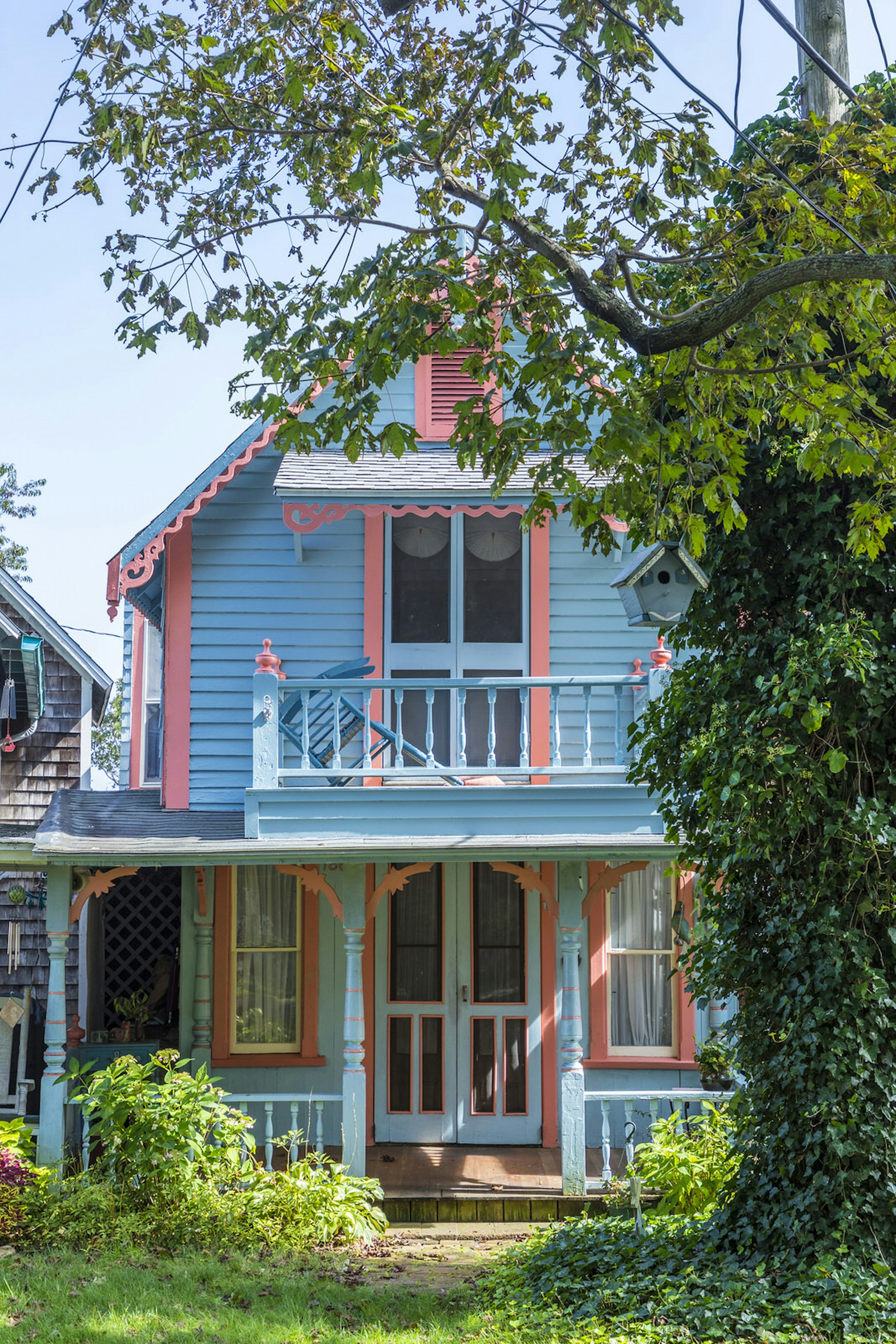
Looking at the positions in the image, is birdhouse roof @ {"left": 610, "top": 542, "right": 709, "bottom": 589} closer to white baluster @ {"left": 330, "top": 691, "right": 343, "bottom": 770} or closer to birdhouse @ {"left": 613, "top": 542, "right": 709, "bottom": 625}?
birdhouse @ {"left": 613, "top": 542, "right": 709, "bottom": 625}

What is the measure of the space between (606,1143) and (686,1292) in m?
3.25

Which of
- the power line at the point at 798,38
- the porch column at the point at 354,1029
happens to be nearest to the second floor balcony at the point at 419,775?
the porch column at the point at 354,1029

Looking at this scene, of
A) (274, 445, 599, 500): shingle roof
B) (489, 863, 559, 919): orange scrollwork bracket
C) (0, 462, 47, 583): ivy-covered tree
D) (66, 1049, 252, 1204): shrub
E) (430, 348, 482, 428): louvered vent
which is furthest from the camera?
(0, 462, 47, 583): ivy-covered tree

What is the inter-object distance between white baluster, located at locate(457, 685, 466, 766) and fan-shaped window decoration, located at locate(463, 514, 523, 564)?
57.5 inches

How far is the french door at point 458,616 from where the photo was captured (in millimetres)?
10250

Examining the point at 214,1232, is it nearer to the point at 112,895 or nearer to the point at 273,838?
the point at 273,838

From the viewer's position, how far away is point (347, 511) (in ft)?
31.5

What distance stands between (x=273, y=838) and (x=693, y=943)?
11.3 feet

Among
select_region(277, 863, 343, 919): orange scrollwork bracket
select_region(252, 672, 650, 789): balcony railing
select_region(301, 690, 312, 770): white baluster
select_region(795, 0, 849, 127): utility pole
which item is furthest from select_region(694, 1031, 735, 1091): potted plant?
select_region(795, 0, 849, 127): utility pole

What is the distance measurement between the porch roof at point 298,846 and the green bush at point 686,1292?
102 inches

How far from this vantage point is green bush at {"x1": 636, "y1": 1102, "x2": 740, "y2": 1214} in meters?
7.34

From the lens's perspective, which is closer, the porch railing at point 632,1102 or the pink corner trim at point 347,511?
the porch railing at point 632,1102

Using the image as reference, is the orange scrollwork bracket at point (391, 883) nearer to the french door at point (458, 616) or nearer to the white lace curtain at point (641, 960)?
the french door at point (458, 616)

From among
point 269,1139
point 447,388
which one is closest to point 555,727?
point 447,388
